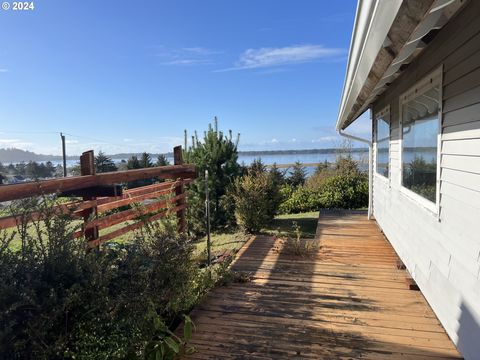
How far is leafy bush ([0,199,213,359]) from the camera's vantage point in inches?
61.0

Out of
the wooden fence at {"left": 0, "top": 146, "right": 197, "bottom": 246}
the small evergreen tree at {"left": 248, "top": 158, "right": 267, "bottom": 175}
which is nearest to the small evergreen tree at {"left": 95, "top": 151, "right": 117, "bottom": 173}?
the small evergreen tree at {"left": 248, "top": 158, "right": 267, "bottom": 175}

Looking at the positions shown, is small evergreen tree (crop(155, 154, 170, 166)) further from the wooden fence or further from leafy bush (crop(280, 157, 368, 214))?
the wooden fence

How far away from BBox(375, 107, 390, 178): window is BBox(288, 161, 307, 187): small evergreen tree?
7972 millimetres

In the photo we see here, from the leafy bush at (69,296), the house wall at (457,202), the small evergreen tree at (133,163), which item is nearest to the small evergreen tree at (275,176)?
the house wall at (457,202)

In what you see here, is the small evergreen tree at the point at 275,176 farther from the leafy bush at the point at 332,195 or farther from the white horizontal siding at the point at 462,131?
the white horizontal siding at the point at 462,131

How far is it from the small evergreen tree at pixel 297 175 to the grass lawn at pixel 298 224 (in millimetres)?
5266

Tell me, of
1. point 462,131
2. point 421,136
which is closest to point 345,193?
point 421,136

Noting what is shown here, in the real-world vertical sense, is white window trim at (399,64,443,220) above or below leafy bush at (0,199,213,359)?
above

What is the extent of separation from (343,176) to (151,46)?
7355 mm

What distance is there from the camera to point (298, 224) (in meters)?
8.30

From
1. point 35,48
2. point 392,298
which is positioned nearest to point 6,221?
point 392,298

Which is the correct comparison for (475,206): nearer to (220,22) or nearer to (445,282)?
(445,282)

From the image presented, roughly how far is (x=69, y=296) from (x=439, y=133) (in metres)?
2.86

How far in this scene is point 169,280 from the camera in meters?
2.60
